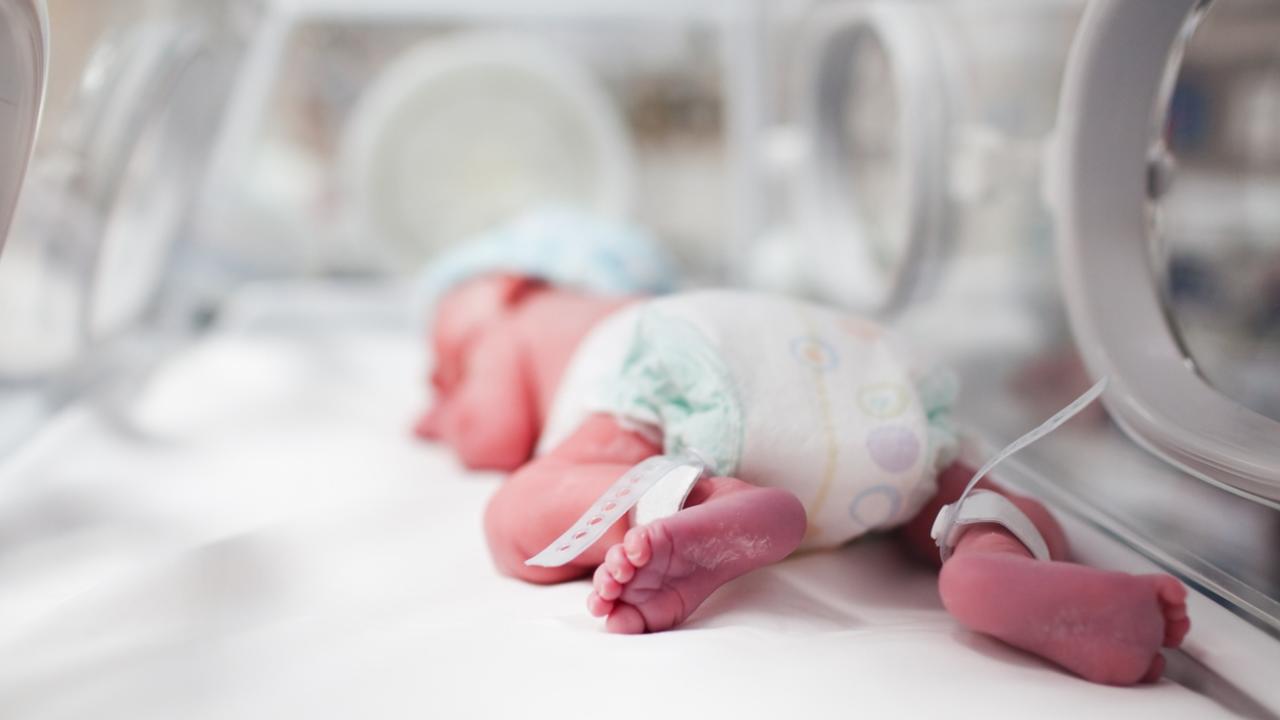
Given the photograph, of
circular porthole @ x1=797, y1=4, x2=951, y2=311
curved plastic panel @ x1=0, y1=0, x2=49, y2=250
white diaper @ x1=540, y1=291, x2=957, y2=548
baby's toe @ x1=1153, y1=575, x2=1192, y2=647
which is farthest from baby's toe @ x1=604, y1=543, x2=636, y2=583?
circular porthole @ x1=797, y1=4, x2=951, y2=311

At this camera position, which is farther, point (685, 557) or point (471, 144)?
point (471, 144)

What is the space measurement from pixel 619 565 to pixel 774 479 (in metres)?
0.18

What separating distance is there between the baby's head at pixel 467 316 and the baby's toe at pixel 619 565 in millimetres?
652

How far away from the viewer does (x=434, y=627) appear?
0.65m

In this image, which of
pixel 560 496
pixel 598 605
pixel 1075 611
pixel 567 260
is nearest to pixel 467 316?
pixel 567 260

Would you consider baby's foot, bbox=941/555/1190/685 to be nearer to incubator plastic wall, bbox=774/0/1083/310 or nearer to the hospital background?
the hospital background

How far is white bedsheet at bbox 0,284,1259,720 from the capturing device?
0.56m

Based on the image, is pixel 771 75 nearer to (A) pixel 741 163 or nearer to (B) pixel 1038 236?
(A) pixel 741 163

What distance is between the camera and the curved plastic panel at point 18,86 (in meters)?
0.56

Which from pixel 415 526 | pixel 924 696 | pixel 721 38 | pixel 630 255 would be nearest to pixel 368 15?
pixel 721 38

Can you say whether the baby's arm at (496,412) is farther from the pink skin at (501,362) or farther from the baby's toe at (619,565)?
the baby's toe at (619,565)

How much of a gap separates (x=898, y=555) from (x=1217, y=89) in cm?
60

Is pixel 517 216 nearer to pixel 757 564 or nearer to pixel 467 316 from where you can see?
pixel 467 316

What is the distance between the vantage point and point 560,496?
2.34ft
